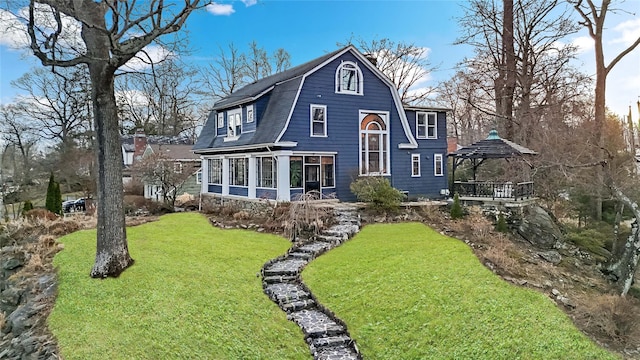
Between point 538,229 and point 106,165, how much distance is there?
14.3 metres

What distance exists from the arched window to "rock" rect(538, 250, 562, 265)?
24.2 ft

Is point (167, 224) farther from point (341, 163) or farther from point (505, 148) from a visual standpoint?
point (505, 148)

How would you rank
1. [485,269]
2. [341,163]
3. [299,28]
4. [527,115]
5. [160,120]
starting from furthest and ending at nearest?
[160,120] < [527,115] < [299,28] < [341,163] < [485,269]

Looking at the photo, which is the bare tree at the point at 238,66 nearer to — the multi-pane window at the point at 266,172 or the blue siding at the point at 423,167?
the blue siding at the point at 423,167

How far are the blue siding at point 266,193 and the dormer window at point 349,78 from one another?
528 cm

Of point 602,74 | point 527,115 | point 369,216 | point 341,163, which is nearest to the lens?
point 602,74

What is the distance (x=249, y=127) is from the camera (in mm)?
17625

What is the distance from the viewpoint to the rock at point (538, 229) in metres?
13.8

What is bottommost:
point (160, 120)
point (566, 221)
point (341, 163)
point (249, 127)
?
point (566, 221)

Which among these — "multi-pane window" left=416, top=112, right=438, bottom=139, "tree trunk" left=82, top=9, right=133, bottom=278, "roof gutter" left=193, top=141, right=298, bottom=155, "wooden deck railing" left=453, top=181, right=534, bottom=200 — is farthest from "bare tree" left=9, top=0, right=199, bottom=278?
"multi-pane window" left=416, top=112, right=438, bottom=139

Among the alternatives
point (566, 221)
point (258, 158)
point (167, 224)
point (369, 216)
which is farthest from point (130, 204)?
point (566, 221)

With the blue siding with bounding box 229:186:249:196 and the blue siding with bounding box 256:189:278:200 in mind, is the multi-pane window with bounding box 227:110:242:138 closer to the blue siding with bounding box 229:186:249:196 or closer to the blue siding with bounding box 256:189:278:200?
the blue siding with bounding box 229:186:249:196

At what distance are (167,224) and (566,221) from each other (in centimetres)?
Result: 1862

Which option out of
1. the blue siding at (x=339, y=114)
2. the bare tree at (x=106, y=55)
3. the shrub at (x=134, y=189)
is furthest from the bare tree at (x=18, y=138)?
the bare tree at (x=106, y=55)
